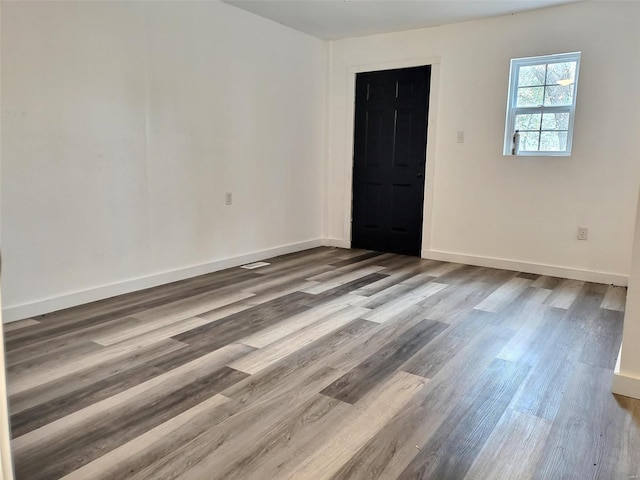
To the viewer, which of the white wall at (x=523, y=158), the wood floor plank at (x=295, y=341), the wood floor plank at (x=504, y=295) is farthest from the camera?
the white wall at (x=523, y=158)

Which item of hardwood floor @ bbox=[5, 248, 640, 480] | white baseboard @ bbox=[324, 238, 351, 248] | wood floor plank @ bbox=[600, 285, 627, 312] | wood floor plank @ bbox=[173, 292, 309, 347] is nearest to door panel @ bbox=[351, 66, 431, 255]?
white baseboard @ bbox=[324, 238, 351, 248]

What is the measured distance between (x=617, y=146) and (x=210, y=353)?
3.62 m

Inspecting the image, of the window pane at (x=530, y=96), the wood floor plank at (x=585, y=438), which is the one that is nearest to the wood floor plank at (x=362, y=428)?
the wood floor plank at (x=585, y=438)

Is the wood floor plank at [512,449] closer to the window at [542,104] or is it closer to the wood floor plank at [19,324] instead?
the wood floor plank at [19,324]

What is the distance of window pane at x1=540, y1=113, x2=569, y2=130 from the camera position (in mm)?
4121

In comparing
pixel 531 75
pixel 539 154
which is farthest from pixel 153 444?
pixel 531 75

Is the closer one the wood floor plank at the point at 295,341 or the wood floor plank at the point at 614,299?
the wood floor plank at the point at 295,341

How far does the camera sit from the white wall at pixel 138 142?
281 centimetres

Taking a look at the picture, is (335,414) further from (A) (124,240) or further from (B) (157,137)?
(B) (157,137)

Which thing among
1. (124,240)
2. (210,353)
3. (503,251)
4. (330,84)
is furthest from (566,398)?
(330,84)

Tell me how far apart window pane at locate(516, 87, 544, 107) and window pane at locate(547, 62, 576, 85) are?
0.11 m

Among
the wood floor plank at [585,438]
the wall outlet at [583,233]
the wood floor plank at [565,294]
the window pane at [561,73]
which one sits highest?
the window pane at [561,73]

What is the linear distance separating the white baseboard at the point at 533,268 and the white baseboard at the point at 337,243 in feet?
3.16

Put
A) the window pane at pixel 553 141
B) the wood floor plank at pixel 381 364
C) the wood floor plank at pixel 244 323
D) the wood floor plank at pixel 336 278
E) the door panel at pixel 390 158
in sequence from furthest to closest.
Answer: the door panel at pixel 390 158 < the window pane at pixel 553 141 < the wood floor plank at pixel 336 278 < the wood floor plank at pixel 244 323 < the wood floor plank at pixel 381 364
